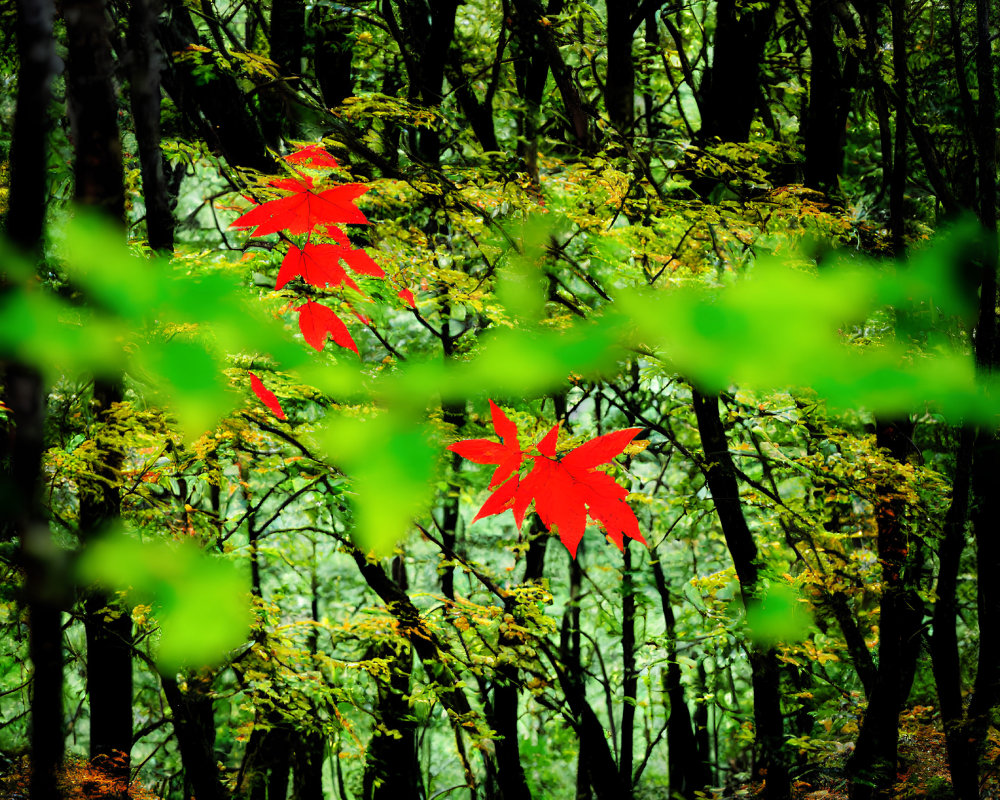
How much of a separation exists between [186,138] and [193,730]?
271 cm

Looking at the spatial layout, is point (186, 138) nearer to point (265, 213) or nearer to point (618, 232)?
point (618, 232)

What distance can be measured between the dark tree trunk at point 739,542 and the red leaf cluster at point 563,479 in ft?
7.15

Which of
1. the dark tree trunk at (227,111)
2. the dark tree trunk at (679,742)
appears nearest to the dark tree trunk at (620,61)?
the dark tree trunk at (227,111)

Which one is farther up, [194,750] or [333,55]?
[333,55]

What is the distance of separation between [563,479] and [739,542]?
250 cm

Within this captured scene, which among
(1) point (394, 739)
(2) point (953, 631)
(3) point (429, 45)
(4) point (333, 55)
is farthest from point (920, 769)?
(4) point (333, 55)

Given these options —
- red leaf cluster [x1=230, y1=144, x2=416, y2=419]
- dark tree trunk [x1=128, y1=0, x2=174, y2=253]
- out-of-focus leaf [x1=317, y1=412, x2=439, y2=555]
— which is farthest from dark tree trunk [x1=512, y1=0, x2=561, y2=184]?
out-of-focus leaf [x1=317, y1=412, x2=439, y2=555]

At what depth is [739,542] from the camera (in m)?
3.06

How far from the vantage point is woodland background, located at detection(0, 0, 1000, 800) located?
1.87 ft

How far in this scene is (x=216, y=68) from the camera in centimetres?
264

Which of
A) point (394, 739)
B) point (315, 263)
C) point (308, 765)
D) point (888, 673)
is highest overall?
point (315, 263)

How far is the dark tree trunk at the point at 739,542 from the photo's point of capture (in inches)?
118

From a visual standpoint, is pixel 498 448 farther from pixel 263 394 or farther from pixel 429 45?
pixel 429 45

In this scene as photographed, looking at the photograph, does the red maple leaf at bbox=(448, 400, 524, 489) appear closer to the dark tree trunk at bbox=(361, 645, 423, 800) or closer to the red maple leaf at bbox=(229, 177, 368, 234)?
the red maple leaf at bbox=(229, 177, 368, 234)
